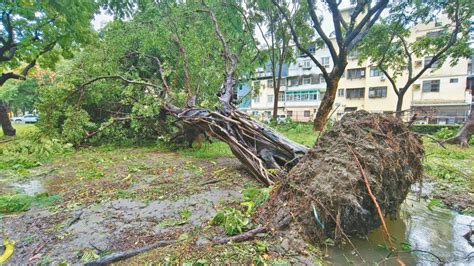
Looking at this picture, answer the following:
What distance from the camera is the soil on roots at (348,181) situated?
2.19 metres

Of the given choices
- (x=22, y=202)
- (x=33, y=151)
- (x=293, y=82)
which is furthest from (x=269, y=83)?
(x=22, y=202)

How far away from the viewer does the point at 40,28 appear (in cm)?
752

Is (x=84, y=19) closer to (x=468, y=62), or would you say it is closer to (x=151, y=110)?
(x=151, y=110)

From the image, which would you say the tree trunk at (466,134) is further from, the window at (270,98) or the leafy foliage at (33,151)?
the window at (270,98)

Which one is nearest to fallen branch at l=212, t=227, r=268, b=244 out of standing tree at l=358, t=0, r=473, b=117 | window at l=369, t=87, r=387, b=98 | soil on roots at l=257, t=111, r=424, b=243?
soil on roots at l=257, t=111, r=424, b=243

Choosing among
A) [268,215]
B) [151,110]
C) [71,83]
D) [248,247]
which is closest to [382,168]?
[268,215]

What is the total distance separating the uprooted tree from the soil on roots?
1cm

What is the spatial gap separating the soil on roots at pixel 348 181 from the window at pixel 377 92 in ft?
80.6

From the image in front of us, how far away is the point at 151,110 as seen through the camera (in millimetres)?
6340

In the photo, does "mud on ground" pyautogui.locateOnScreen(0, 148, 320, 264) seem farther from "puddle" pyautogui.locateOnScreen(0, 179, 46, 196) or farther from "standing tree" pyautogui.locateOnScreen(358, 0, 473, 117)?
"standing tree" pyautogui.locateOnScreen(358, 0, 473, 117)

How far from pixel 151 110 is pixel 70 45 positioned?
487 cm

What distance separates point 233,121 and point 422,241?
3.04 meters

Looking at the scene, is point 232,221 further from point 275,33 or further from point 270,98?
point 270,98

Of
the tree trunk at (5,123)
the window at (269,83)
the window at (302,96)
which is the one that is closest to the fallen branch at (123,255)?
the tree trunk at (5,123)
